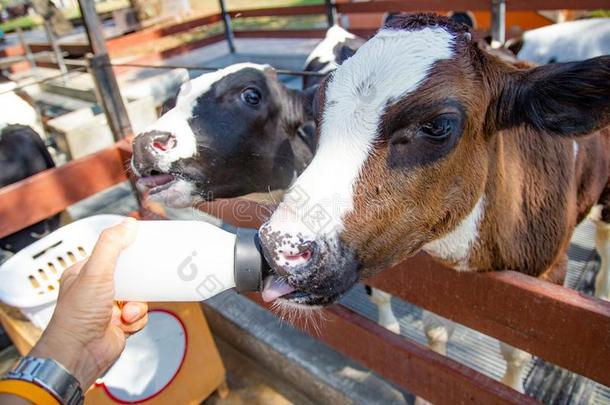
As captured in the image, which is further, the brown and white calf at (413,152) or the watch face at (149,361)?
the watch face at (149,361)

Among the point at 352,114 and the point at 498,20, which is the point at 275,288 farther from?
the point at 498,20

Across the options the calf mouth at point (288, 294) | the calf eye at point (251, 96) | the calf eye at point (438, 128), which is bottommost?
the calf mouth at point (288, 294)

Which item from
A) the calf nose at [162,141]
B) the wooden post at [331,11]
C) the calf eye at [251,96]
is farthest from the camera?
the wooden post at [331,11]

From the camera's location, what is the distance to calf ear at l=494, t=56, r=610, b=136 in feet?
4.84

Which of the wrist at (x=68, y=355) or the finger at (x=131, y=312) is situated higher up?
the wrist at (x=68, y=355)

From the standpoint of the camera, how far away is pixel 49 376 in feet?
3.82

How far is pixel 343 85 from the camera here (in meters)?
1.65

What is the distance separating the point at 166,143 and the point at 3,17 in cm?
3452

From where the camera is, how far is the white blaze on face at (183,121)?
2.59 meters

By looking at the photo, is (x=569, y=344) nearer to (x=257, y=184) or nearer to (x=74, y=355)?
(x=74, y=355)

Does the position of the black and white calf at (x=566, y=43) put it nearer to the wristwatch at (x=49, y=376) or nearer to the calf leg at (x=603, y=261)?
the calf leg at (x=603, y=261)

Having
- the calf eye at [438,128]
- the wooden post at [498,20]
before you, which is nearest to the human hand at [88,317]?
the calf eye at [438,128]

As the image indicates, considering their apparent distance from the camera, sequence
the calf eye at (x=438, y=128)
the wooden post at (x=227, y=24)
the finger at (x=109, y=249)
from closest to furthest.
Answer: the finger at (x=109, y=249) < the calf eye at (x=438, y=128) < the wooden post at (x=227, y=24)

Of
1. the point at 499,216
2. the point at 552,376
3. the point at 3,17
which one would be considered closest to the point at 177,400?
the point at 499,216
